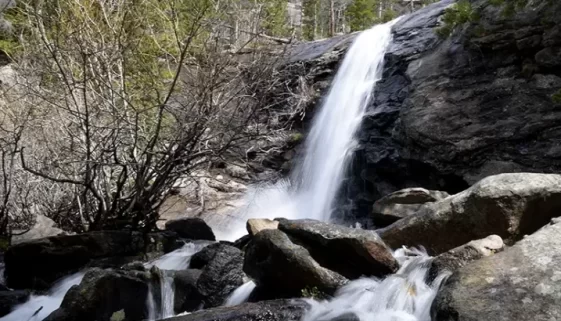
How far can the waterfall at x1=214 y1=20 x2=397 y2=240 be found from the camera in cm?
1088

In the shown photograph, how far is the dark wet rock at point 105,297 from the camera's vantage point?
4844mm

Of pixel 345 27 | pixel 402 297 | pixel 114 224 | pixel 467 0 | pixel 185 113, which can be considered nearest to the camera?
pixel 402 297

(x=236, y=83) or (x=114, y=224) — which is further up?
(x=236, y=83)

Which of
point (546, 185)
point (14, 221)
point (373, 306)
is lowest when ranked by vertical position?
point (14, 221)

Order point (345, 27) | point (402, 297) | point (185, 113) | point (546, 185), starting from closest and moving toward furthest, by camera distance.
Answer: point (402, 297)
point (546, 185)
point (185, 113)
point (345, 27)

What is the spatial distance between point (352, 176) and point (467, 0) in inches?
162

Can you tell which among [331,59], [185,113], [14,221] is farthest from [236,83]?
[331,59]

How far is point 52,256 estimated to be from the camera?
21.8 feet

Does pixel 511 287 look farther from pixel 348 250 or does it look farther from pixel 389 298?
→ pixel 348 250

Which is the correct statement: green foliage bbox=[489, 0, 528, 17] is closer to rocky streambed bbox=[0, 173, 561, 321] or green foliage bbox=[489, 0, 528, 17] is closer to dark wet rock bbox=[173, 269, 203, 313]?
rocky streambed bbox=[0, 173, 561, 321]

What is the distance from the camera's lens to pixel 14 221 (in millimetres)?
9539

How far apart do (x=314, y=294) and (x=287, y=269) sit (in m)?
0.34

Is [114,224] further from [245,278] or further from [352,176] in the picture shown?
[352,176]

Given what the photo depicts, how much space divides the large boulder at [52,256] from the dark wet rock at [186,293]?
1636mm
